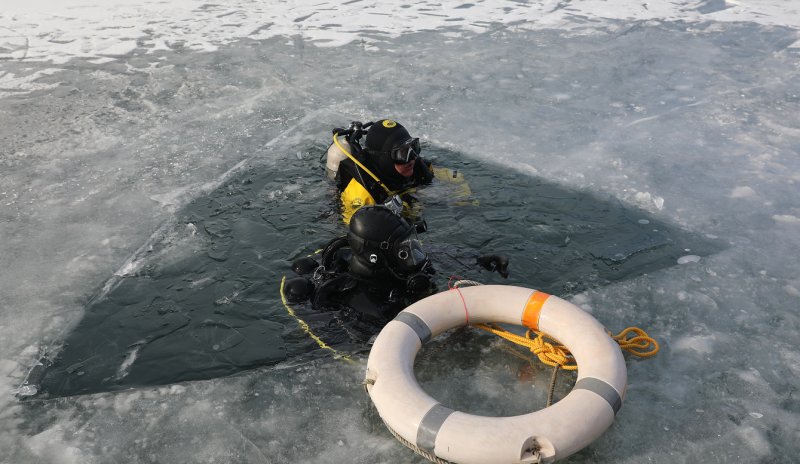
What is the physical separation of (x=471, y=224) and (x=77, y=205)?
3.27 meters

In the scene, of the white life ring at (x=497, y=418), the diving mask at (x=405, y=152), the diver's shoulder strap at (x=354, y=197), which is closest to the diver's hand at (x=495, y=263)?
the white life ring at (x=497, y=418)

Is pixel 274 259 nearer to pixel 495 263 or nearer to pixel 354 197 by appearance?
pixel 354 197

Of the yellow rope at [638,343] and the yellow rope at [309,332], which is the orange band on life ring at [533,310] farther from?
the yellow rope at [309,332]

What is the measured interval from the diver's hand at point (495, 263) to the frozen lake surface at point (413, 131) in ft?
1.79

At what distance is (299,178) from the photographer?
5.97 m

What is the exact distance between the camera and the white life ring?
279 cm

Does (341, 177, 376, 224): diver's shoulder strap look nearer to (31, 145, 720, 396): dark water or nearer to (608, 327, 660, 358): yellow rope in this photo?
(31, 145, 720, 396): dark water

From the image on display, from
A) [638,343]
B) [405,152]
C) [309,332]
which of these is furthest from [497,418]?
[405,152]

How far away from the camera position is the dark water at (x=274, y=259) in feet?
12.5

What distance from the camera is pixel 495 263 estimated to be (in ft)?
14.1

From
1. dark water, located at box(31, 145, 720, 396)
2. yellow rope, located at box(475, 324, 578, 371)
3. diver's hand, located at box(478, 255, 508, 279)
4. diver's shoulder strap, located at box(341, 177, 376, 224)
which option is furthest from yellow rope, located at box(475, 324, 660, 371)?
diver's shoulder strap, located at box(341, 177, 376, 224)

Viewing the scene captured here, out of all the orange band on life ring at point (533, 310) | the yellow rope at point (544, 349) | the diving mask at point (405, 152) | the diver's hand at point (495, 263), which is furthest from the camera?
the diving mask at point (405, 152)

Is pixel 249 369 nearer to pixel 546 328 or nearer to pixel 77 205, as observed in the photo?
pixel 546 328

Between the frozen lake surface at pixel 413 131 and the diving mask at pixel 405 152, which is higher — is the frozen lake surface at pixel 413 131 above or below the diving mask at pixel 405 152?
below
